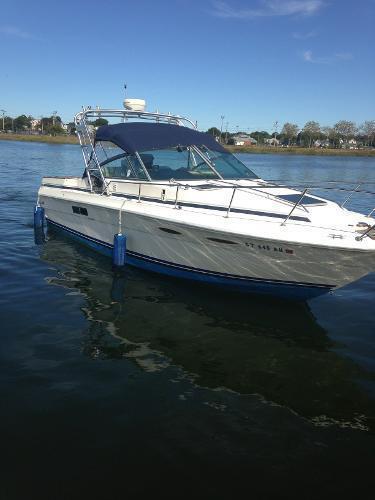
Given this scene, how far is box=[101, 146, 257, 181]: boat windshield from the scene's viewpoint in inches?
316

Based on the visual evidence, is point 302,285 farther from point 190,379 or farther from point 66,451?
point 66,451

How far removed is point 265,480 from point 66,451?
160 cm

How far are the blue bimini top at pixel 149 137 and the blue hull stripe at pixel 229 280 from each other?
198 centimetres

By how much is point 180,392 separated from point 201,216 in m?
2.88

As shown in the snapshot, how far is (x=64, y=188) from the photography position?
982 cm

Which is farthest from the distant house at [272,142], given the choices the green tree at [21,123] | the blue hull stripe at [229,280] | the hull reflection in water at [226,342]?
the hull reflection in water at [226,342]

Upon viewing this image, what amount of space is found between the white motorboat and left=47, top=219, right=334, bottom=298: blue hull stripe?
0.06 ft

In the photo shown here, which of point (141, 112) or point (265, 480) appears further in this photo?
point (141, 112)

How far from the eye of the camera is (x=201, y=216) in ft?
21.4

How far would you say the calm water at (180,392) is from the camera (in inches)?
132

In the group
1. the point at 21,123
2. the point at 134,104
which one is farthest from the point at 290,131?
the point at 134,104

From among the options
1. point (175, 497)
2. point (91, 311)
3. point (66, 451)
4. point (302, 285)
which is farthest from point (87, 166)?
point (175, 497)

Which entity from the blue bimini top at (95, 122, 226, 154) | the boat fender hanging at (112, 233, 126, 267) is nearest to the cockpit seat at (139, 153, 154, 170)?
the blue bimini top at (95, 122, 226, 154)

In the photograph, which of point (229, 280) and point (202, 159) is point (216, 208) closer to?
point (229, 280)
